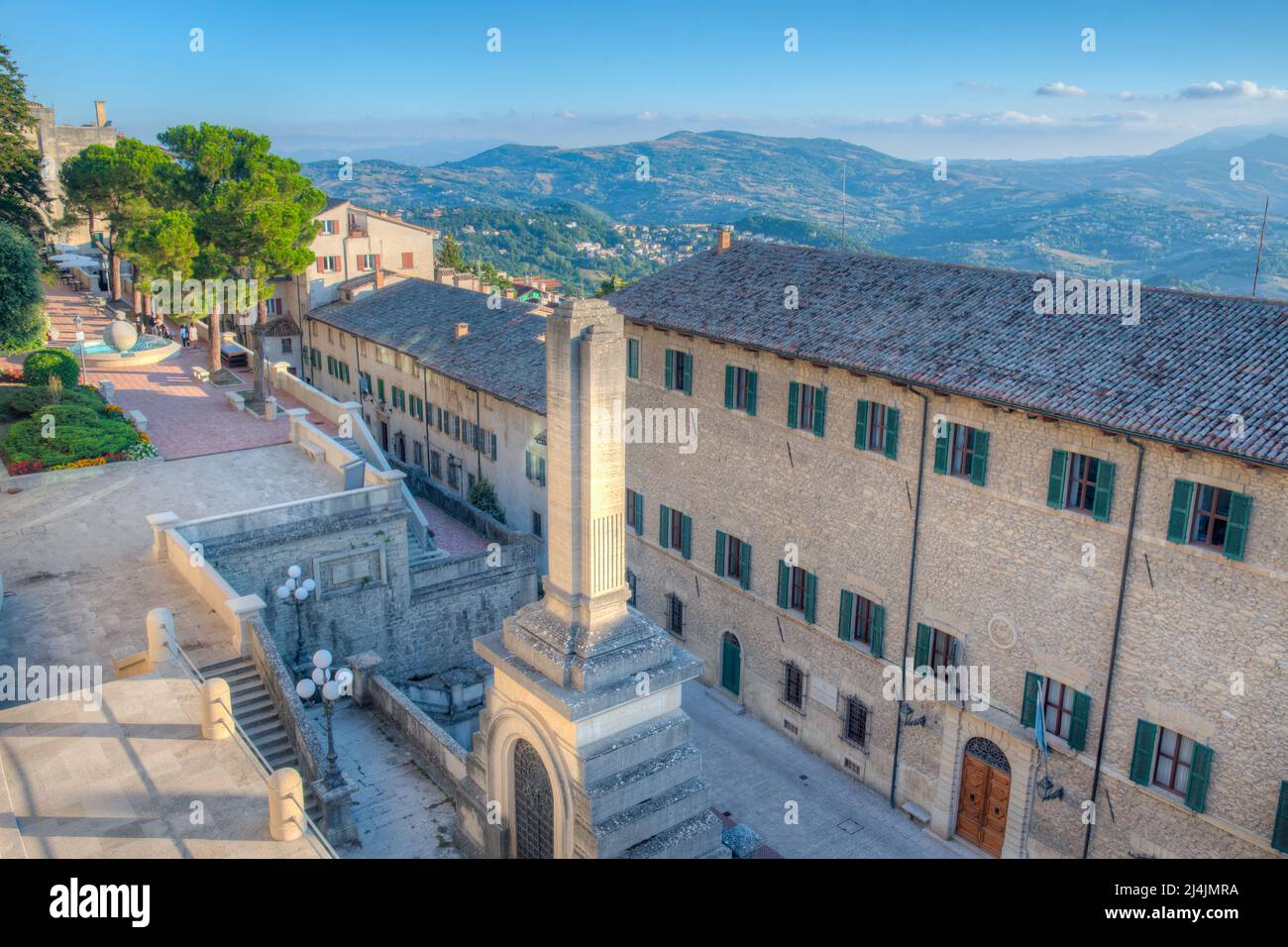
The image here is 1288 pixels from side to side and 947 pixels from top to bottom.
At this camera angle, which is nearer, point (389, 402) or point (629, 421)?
point (629, 421)

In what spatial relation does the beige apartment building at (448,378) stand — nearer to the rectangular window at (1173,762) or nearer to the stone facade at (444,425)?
the stone facade at (444,425)

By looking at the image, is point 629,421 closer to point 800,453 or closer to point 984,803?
point 800,453

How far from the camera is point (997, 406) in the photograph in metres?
19.6

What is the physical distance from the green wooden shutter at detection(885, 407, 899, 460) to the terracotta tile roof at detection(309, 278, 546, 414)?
12994mm

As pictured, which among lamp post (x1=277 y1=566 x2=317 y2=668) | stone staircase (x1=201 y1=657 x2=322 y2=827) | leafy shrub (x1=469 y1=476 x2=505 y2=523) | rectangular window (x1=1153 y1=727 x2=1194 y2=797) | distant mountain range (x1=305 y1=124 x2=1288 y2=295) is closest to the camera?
rectangular window (x1=1153 y1=727 x2=1194 y2=797)

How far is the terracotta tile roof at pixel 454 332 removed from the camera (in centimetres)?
3488

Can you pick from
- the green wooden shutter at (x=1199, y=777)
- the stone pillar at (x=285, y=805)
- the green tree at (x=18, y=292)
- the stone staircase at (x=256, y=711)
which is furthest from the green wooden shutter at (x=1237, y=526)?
the green tree at (x=18, y=292)

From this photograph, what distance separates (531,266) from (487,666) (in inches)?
4164

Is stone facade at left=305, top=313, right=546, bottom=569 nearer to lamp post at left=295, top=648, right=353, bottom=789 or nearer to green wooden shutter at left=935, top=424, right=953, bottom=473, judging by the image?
green wooden shutter at left=935, top=424, right=953, bottom=473

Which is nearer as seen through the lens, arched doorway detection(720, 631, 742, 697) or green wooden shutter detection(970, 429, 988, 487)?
green wooden shutter detection(970, 429, 988, 487)

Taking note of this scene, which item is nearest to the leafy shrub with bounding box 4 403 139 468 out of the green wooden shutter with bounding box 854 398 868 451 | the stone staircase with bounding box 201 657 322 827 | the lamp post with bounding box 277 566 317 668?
the lamp post with bounding box 277 566 317 668

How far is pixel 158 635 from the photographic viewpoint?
18.7m

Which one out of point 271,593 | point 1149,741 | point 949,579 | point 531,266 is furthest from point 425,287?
point 531,266

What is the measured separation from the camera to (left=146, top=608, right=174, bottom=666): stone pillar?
1869 centimetres
